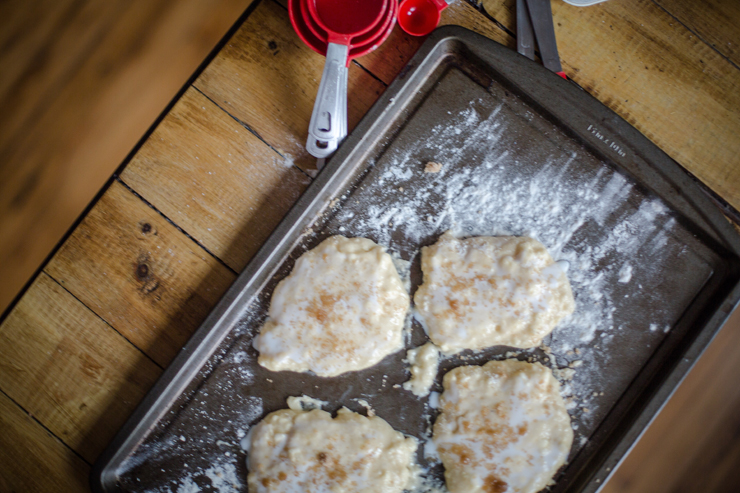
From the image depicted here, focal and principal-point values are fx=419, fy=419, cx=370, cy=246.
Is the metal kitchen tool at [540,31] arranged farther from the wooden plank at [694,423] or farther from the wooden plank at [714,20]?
the wooden plank at [694,423]

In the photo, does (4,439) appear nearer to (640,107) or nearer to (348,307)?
(348,307)

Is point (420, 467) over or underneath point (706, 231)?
underneath

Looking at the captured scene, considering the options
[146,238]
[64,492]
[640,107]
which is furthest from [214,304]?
[640,107]

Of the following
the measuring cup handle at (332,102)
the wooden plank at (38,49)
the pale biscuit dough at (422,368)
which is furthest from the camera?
the pale biscuit dough at (422,368)

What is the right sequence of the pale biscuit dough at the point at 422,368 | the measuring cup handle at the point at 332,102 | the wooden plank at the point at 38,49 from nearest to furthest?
1. the wooden plank at the point at 38,49
2. the measuring cup handle at the point at 332,102
3. the pale biscuit dough at the point at 422,368

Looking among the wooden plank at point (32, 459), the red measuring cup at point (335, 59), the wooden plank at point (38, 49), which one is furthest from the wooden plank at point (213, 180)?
the wooden plank at point (32, 459)

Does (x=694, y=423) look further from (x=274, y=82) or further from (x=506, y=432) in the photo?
(x=274, y=82)

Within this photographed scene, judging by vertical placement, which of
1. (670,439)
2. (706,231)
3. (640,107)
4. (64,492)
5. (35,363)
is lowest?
(64,492)

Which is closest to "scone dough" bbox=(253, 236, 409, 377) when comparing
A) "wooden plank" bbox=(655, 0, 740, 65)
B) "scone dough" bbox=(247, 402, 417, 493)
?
"scone dough" bbox=(247, 402, 417, 493)
